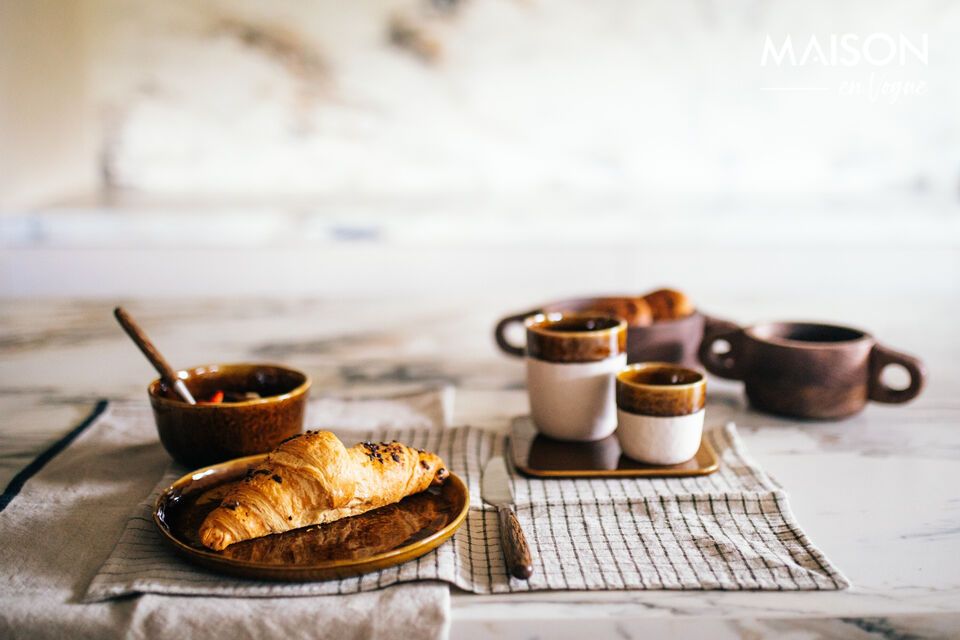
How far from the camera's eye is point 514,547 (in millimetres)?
654

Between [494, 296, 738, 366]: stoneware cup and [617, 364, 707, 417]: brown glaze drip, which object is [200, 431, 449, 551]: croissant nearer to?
[617, 364, 707, 417]: brown glaze drip

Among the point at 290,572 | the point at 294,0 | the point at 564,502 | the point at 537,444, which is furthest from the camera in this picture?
the point at 294,0

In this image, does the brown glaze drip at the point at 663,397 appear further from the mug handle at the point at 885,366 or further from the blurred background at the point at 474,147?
the blurred background at the point at 474,147

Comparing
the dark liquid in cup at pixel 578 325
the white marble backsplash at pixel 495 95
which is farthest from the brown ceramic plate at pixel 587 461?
the white marble backsplash at pixel 495 95

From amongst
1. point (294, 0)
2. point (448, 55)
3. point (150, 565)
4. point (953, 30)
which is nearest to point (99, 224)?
point (294, 0)

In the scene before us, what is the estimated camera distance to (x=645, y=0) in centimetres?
238

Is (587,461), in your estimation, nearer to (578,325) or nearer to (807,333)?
(578,325)

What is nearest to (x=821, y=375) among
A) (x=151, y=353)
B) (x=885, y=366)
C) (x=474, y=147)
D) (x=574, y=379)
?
(x=885, y=366)

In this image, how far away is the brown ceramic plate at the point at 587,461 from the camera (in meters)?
0.83

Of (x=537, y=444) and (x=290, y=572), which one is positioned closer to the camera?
(x=290, y=572)

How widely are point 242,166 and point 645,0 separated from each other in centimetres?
125

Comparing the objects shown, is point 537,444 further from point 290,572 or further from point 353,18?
point 353,18

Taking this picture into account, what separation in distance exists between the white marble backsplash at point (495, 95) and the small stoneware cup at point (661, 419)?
1.69 m

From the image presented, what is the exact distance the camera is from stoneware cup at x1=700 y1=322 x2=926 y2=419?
0.99m
